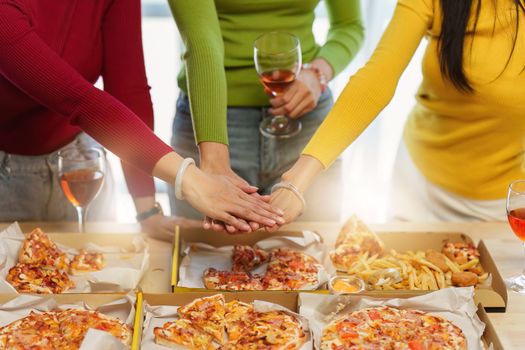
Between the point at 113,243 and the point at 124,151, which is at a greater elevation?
the point at 124,151

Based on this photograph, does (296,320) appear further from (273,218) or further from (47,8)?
(47,8)

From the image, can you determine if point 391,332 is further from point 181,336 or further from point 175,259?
point 175,259

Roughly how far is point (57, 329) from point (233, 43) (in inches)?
47.0

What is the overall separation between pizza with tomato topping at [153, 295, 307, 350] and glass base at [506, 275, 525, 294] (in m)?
0.60

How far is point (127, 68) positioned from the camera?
221 centimetres

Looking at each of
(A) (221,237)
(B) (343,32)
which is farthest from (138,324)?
(B) (343,32)

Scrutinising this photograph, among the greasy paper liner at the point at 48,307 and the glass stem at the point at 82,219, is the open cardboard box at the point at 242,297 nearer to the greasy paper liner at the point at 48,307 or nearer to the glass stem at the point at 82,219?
the greasy paper liner at the point at 48,307

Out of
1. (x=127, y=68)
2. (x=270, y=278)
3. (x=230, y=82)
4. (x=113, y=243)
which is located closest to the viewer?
(x=270, y=278)

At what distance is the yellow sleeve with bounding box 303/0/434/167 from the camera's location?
203 cm

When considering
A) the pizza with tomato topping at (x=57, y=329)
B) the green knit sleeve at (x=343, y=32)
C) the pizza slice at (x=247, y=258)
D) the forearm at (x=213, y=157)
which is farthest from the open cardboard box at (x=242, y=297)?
the green knit sleeve at (x=343, y=32)

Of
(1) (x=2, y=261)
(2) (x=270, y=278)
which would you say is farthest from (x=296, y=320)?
(1) (x=2, y=261)

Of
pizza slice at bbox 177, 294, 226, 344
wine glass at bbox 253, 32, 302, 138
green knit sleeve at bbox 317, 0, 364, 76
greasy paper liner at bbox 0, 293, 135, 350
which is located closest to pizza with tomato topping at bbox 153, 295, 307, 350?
pizza slice at bbox 177, 294, 226, 344

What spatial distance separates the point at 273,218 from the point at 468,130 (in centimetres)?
76

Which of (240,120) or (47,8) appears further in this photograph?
(240,120)
